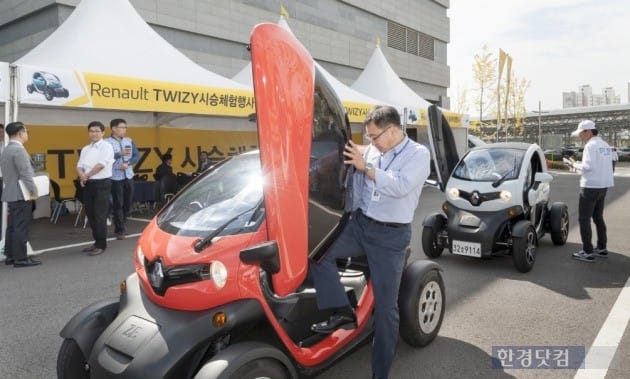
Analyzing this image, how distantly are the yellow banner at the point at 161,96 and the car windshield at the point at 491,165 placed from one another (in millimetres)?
4629

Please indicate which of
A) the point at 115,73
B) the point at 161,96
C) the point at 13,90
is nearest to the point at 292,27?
the point at 161,96

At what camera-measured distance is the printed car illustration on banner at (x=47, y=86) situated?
6504 millimetres

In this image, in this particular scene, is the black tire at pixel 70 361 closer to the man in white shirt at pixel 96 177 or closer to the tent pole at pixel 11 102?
the man in white shirt at pixel 96 177

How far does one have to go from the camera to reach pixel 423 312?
11.2 ft

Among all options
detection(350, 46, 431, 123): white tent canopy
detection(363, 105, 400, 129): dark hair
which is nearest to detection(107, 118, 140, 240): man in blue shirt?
detection(363, 105, 400, 129): dark hair

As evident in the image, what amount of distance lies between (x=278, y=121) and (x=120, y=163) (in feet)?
20.3

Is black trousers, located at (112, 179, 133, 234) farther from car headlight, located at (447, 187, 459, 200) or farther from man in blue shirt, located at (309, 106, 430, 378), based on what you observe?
man in blue shirt, located at (309, 106, 430, 378)

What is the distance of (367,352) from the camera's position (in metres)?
3.39

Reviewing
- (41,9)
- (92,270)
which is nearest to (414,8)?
(41,9)

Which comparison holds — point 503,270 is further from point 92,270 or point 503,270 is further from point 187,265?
point 92,270

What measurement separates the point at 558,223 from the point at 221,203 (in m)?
5.49

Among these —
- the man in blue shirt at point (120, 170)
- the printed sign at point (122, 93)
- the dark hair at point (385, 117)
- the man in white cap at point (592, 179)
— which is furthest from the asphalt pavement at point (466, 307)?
the printed sign at point (122, 93)

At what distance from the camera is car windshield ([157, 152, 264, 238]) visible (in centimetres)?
245

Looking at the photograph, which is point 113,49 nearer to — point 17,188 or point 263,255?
point 17,188
